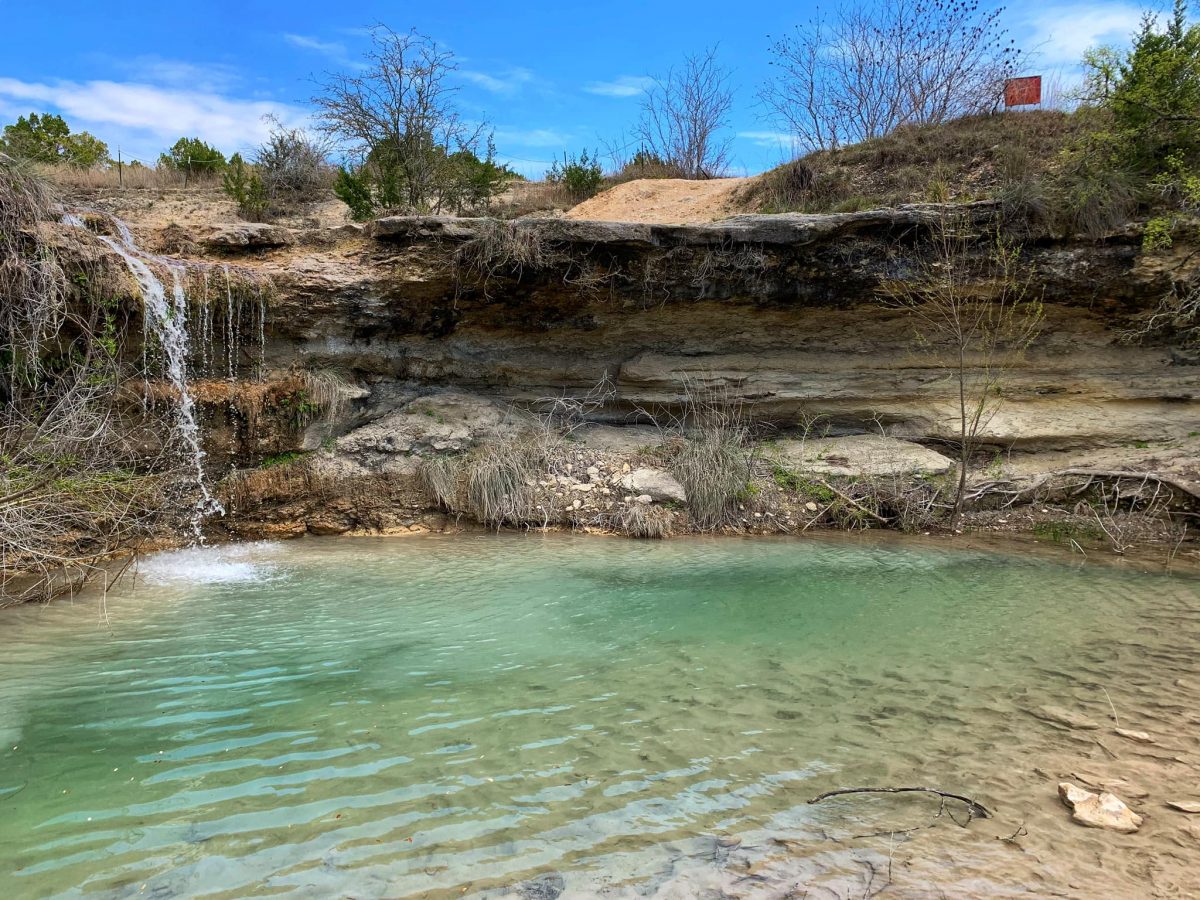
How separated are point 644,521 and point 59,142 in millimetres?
17100

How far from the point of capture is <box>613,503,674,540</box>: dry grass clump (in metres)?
9.19

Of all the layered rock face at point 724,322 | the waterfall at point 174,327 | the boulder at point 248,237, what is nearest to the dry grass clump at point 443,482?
the layered rock face at point 724,322

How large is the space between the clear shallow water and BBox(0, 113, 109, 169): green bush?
1404 cm

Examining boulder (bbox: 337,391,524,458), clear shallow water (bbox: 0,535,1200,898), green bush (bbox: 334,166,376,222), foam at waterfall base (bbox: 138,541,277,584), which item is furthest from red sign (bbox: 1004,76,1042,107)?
foam at waterfall base (bbox: 138,541,277,584)

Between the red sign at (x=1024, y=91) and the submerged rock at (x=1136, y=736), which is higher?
the red sign at (x=1024, y=91)

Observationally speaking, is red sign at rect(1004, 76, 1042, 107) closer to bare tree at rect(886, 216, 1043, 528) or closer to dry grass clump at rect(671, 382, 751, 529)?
bare tree at rect(886, 216, 1043, 528)

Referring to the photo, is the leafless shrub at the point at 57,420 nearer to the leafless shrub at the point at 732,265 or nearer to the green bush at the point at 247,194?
the green bush at the point at 247,194

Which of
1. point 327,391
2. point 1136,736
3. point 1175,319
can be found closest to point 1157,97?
point 1175,319

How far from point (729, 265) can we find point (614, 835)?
898 centimetres

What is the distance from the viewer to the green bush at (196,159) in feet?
53.5

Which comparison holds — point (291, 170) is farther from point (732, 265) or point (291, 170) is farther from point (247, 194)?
point (732, 265)

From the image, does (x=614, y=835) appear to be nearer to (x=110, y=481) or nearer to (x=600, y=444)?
(x=110, y=481)

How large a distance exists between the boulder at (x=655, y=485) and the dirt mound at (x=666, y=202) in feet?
24.0

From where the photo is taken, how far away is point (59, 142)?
16.3m
